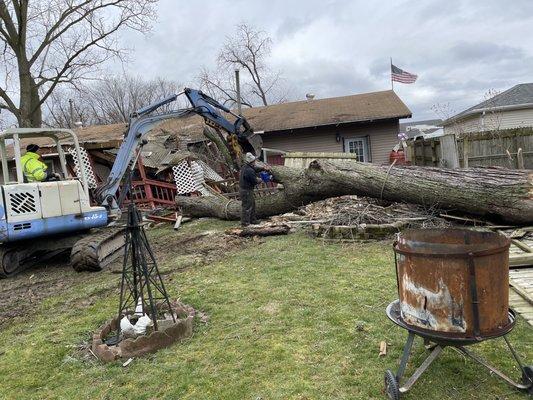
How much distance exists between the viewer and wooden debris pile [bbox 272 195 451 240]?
26.6ft

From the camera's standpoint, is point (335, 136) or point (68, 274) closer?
point (68, 274)

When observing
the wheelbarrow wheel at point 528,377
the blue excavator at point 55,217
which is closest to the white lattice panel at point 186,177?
the blue excavator at point 55,217

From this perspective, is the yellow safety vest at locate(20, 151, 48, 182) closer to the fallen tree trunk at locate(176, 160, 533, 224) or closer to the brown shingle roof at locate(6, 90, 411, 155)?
the fallen tree trunk at locate(176, 160, 533, 224)

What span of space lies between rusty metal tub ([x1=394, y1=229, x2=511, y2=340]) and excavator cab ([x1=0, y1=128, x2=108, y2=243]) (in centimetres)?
660

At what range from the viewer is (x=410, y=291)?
3.07 meters

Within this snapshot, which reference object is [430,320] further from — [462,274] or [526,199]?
[526,199]

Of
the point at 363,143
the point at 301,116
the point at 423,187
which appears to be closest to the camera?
the point at 423,187

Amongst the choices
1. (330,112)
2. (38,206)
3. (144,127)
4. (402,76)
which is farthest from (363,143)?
(38,206)

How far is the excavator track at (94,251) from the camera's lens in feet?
24.9

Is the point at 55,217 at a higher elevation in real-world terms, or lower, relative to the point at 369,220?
higher

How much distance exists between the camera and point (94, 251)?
758 cm

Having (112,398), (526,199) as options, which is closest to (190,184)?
(526,199)

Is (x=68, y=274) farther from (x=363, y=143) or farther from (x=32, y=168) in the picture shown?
(x=363, y=143)

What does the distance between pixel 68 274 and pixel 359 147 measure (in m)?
14.0
